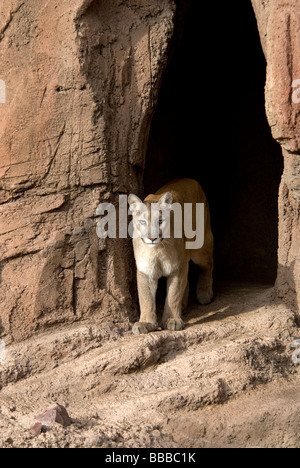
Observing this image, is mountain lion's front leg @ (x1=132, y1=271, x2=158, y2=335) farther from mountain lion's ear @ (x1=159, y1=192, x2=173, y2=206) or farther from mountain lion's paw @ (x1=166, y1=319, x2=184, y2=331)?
mountain lion's ear @ (x1=159, y1=192, x2=173, y2=206)

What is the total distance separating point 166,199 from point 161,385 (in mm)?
1631

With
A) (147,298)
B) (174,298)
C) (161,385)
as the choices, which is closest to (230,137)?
(174,298)

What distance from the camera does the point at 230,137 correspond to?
28.0 ft

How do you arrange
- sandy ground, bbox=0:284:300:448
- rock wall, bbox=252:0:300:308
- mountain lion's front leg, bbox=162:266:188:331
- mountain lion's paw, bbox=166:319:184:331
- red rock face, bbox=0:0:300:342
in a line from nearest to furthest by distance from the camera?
1. sandy ground, bbox=0:284:300:448
2. rock wall, bbox=252:0:300:308
3. red rock face, bbox=0:0:300:342
4. mountain lion's paw, bbox=166:319:184:331
5. mountain lion's front leg, bbox=162:266:188:331

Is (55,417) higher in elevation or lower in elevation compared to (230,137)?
lower

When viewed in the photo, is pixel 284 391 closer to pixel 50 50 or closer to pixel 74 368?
pixel 74 368

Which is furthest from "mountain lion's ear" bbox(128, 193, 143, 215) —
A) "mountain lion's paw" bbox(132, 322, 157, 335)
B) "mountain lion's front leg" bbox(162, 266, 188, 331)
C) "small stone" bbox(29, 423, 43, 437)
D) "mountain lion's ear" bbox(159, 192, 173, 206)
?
"small stone" bbox(29, 423, 43, 437)

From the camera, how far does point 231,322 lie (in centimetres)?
589

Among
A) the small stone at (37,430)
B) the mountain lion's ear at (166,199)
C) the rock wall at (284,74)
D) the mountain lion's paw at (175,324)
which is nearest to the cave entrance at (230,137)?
the mountain lion's ear at (166,199)

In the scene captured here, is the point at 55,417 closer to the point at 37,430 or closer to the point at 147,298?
the point at 37,430

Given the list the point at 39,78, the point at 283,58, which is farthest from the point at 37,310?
the point at 283,58

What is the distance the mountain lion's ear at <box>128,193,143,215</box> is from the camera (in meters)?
5.79

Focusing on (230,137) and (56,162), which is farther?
(230,137)

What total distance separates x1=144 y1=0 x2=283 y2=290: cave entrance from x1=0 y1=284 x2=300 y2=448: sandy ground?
258 cm
